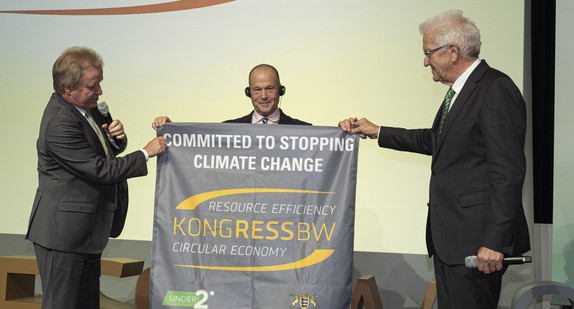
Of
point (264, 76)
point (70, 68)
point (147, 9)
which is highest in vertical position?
point (147, 9)

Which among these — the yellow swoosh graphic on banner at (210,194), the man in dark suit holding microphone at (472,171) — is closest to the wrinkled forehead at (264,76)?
the yellow swoosh graphic on banner at (210,194)

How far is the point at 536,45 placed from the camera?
15.1ft

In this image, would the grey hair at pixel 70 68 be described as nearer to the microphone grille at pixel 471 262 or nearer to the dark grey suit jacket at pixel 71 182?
the dark grey suit jacket at pixel 71 182

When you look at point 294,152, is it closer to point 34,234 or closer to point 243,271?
point 243,271

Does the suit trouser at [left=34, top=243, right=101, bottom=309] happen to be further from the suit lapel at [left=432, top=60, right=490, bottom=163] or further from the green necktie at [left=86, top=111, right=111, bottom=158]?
the suit lapel at [left=432, top=60, right=490, bottom=163]

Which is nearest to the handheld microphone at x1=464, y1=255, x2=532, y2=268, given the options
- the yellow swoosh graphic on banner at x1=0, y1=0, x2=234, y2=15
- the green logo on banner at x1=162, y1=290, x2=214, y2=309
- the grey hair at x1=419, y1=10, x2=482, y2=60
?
the grey hair at x1=419, y1=10, x2=482, y2=60

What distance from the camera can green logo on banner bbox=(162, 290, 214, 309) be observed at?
321 centimetres

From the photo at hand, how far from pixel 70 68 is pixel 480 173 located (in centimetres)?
193

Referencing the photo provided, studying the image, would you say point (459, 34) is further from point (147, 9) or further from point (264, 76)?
point (147, 9)

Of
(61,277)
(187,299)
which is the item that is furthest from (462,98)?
(61,277)

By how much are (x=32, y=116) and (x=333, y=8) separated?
256cm

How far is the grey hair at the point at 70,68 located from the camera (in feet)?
10.00

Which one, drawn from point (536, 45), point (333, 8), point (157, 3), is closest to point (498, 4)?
point (536, 45)

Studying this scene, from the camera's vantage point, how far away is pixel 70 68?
3051 millimetres
